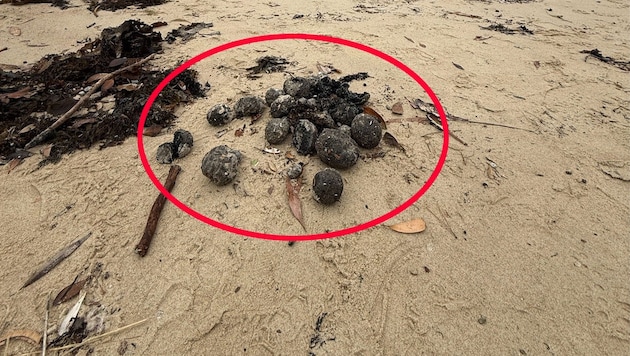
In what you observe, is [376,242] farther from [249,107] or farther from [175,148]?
[175,148]

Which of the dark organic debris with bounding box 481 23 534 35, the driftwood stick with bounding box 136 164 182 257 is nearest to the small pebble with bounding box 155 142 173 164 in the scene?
the driftwood stick with bounding box 136 164 182 257

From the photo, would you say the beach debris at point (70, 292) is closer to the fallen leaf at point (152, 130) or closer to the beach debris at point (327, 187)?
the fallen leaf at point (152, 130)

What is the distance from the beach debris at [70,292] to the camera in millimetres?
2170

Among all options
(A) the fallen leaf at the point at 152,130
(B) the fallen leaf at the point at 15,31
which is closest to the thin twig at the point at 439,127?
(A) the fallen leaf at the point at 152,130

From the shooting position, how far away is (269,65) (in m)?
4.48

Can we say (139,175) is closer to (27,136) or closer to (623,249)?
(27,136)

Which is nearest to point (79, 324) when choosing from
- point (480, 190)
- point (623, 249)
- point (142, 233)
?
point (142, 233)

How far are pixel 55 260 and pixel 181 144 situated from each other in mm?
1378

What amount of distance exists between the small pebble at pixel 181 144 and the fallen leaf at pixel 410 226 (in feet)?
6.93

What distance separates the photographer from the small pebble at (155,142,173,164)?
10.1 ft

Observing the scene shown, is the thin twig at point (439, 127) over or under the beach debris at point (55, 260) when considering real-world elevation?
over

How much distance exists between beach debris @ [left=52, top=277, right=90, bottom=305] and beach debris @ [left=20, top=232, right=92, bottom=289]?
0.82 ft

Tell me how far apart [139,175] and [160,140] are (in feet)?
1.75

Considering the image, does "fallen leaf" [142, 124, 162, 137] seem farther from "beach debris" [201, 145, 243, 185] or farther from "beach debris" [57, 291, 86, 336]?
"beach debris" [57, 291, 86, 336]
